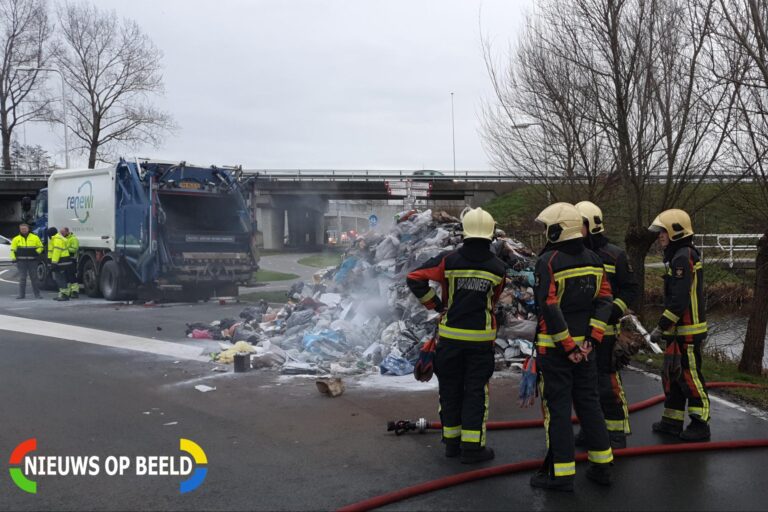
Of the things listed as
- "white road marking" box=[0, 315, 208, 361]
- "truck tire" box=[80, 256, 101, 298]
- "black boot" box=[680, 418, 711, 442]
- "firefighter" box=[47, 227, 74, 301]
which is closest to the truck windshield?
"truck tire" box=[80, 256, 101, 298]

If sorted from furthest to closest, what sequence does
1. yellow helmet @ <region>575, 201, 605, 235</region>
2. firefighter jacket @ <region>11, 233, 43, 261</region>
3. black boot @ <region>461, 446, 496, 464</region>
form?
firefighter jacket @ <region>11, 233, 43, 261</region> → yellow helmet @ <region>575, 201, 605, 235</region> → black boot @ <region>461, 446, 496, 464</region>

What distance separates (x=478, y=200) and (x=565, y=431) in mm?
41850

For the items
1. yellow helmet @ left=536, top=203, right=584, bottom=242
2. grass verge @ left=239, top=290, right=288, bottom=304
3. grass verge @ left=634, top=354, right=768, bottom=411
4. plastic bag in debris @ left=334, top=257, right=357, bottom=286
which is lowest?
grass verge @ left=634, top=354, right=768, bottom=411

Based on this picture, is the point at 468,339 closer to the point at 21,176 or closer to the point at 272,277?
the point at 272,277

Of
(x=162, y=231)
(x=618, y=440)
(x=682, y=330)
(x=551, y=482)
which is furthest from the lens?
(x=162, y=231)

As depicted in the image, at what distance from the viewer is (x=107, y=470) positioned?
466 cm

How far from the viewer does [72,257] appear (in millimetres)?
15852

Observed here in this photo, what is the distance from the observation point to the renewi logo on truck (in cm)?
1552

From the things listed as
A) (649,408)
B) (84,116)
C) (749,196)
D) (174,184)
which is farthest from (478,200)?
(649,408)

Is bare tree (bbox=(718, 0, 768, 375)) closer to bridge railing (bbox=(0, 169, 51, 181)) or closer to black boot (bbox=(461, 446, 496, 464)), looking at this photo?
black boot (bbox=(461, 446, 496, 464))

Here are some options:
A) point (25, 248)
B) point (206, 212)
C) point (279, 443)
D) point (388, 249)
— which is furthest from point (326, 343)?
point (25, 248)

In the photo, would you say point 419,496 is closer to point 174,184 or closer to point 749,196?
point 749,196

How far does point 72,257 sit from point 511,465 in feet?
46.6

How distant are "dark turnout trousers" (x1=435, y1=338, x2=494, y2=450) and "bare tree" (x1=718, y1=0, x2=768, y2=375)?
4576mm
